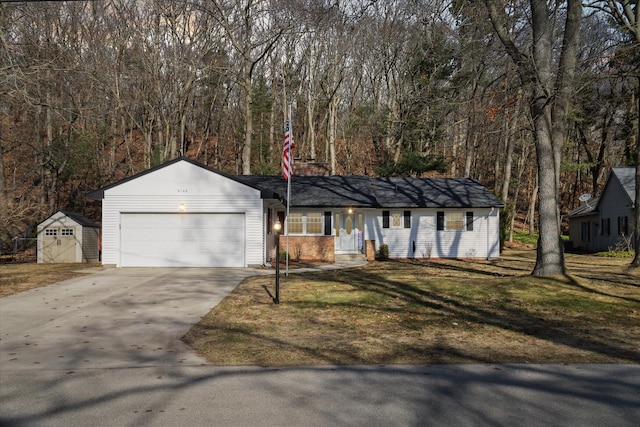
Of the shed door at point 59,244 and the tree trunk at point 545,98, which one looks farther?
the shed door at point 59,244

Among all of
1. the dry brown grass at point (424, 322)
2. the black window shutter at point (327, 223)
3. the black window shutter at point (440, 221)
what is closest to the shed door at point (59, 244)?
the black window shutter at point (327, 223)

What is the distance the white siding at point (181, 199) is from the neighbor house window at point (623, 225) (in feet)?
71.0

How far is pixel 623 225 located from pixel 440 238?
12.5 metres

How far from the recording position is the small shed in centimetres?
2403

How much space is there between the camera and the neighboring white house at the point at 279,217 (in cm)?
2111

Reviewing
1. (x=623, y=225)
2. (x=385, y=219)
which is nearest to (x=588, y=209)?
(x=623, y=225)

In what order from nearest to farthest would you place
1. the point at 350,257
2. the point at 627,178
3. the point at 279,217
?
the point at 279,217
the point at 350,257
the point at 627,178

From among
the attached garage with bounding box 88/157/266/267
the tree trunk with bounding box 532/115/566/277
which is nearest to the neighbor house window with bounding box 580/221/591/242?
the tree trunk with bounding box 532/115/566/277

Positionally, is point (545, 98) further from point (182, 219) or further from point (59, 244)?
point (59, 244)

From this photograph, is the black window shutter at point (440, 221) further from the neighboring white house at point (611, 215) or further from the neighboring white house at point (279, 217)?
the neighboring white house at point (611, 215)

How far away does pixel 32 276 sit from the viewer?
1816 cm

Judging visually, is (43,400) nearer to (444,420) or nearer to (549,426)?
(444,420)

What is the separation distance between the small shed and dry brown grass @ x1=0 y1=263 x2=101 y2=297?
1276 millimetres

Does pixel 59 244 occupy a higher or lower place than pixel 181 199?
lower
